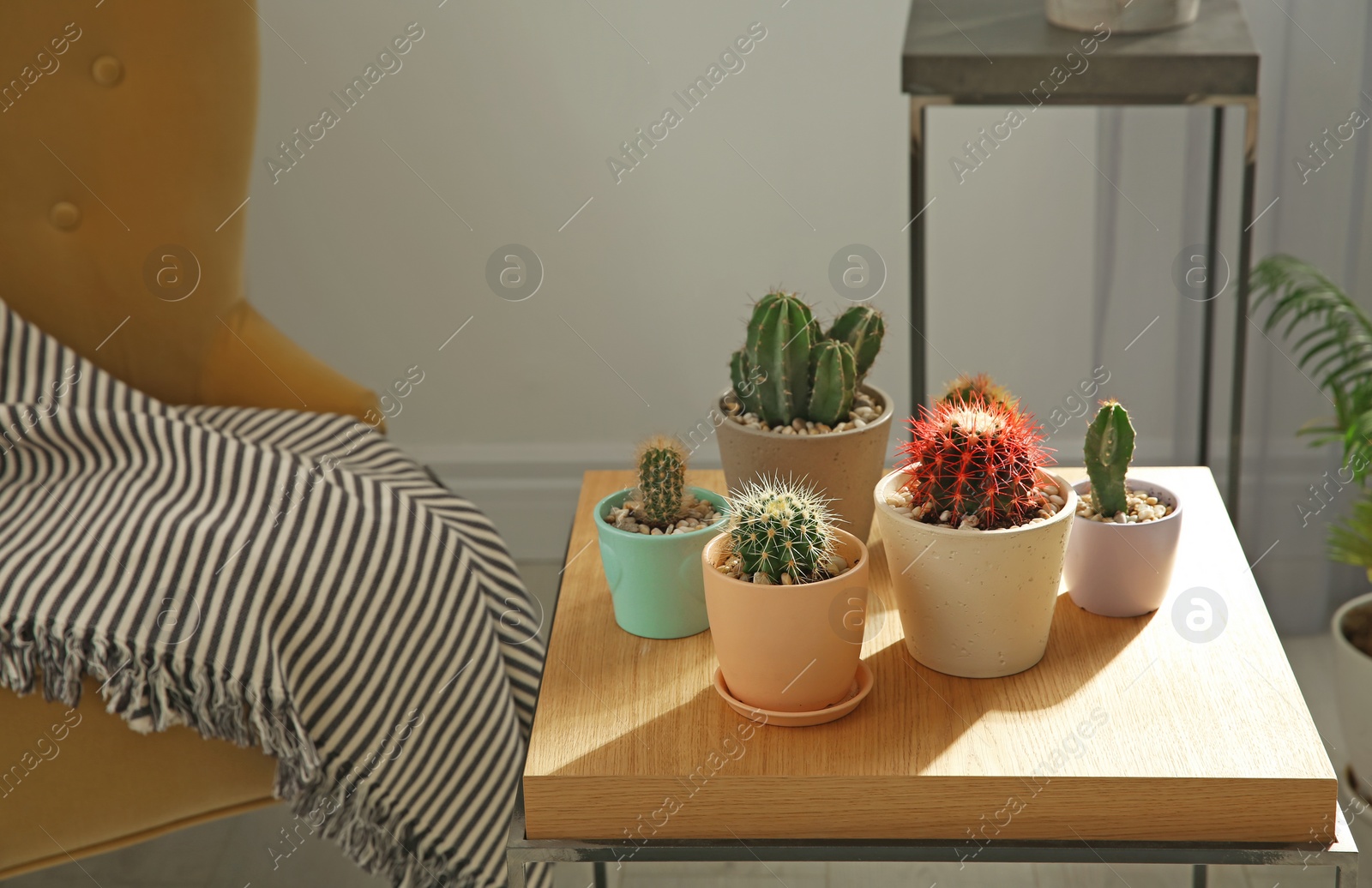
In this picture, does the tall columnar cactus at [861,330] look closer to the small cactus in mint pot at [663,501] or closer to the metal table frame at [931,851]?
the small cactus in mint pot at [663,501]

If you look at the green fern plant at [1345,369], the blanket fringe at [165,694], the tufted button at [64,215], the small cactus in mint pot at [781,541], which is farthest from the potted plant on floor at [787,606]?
the tufted button at [64,215]

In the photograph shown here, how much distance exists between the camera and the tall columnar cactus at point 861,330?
937 millimetres

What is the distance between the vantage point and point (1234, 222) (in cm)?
187

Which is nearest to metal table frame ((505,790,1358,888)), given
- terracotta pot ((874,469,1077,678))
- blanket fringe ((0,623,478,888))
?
terracotta pot ((874,469,1077,678))

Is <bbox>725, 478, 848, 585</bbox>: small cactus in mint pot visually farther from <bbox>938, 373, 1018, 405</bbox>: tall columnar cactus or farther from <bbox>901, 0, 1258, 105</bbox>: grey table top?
<bbox>901, 0, 1258, 105</bbox>: grey table top

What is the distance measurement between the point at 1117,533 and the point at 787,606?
10.2 inches

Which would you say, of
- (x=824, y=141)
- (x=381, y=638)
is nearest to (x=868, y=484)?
(x=381, y=638)

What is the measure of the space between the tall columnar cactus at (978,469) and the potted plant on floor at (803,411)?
122 mm

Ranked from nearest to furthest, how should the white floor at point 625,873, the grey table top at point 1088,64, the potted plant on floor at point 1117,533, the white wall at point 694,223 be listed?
the potted plant on floor at point 1117,533
the grey table top at point 1088,64
the white floor at point 625,873
the white wall at point 694,223

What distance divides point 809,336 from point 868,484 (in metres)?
0.13

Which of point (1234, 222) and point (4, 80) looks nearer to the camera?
point (4, 80)

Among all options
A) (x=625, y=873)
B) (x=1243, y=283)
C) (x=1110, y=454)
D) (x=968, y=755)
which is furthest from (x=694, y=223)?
(x=968, y=755)

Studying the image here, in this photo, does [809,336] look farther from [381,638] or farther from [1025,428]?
[381,638]

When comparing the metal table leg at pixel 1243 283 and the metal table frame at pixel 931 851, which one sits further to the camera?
the metal table leg at pixel 1243 283
